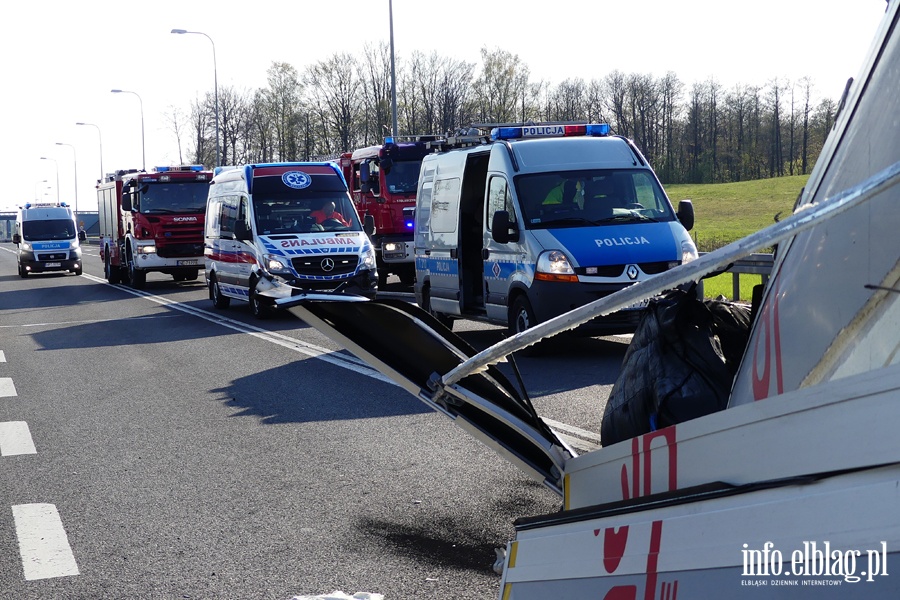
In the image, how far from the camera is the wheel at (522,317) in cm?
1103

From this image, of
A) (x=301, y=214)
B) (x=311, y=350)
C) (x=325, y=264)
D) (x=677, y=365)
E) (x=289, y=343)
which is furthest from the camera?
(x=301, y=214)

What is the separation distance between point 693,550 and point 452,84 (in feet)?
204

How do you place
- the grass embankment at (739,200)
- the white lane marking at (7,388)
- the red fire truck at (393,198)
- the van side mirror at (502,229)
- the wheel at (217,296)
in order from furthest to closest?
the grass embankment at (739,200)
the red fire truck at (393,198)
the wheel at (217,296)
the van side mirror at (502,229)
the white lane marking at (7,388)

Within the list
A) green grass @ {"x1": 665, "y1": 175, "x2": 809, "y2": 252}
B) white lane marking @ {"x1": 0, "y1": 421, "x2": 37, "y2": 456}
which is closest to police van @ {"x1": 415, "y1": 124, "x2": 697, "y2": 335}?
white lane marking @ {"x1": 0, "y1": 421, "x2": 37, "y2": 456}

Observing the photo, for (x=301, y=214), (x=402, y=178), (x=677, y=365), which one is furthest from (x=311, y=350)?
(x=402, y=178)

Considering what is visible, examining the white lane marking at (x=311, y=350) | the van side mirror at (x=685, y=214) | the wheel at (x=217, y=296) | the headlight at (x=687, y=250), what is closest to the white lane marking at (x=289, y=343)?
the white lane marking at (x=311, y=350)

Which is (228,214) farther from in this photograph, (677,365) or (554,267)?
(677,365)

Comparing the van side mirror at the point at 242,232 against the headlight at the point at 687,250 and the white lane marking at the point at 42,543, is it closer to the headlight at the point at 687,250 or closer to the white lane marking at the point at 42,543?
the headlight at the point at 687,250

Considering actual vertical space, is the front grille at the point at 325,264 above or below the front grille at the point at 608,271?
below

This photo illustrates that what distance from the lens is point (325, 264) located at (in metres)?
17.1

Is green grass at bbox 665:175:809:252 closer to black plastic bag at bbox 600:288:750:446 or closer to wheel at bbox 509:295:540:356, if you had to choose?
wheel at bbox 509:295:540:356

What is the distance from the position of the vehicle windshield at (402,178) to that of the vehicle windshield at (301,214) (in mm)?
5165

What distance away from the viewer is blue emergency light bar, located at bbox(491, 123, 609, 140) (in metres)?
12.7

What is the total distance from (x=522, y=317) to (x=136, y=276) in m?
18.5
